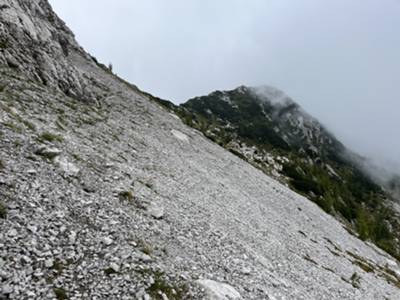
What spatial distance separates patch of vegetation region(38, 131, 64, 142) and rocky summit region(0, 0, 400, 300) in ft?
0.22

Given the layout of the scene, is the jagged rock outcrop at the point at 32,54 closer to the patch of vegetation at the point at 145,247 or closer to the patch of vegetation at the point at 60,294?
the patch of vegetation at the point at 145,247

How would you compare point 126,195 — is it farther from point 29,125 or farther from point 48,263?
point 29,125

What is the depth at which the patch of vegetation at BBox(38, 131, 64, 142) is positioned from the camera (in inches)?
708

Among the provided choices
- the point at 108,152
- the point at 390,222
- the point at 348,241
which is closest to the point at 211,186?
the point at 108,152

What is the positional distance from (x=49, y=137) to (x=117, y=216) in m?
7.30

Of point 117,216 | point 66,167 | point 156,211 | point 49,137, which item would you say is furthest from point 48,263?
point 49,137

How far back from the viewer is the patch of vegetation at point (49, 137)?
59.0ft

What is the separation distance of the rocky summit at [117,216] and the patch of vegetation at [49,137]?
0.22 feet

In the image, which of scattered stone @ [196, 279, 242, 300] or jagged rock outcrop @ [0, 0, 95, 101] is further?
jagged rock outcrop @ [0, 0, 95, 101]

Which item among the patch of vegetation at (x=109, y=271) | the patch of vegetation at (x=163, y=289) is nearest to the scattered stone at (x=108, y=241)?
the patch of vegetation at (x=109, y=271)

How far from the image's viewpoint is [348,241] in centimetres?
4431

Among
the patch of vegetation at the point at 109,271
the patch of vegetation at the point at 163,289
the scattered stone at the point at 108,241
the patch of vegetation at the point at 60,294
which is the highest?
the scattered stone at the point at 108,241

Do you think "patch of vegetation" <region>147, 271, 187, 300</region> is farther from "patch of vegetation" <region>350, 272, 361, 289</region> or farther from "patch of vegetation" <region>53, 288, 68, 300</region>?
"patch of vegetation" <region>350, 272, 361, 289</region>

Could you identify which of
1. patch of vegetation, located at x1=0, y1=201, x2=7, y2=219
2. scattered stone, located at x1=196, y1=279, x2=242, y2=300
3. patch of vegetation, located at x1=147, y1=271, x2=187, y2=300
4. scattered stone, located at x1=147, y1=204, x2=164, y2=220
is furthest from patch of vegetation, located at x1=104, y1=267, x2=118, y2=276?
scattered stone, located at x1=147, y1=204, x2=164, y2=220
